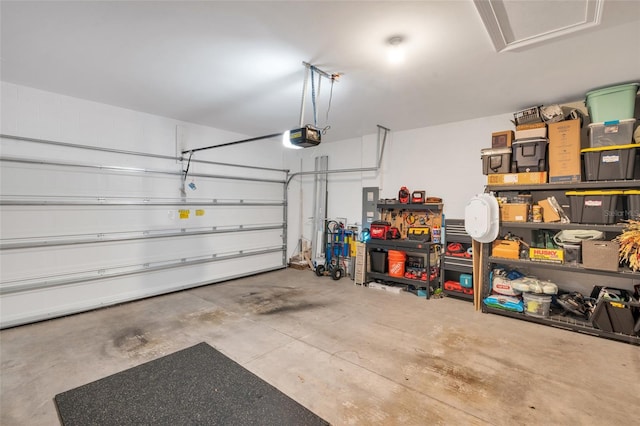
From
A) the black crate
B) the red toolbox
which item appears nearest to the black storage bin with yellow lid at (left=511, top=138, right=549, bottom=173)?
the red toolbox

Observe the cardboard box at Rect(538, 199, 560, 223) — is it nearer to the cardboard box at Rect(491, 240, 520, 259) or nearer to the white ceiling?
the cardboard box at Rect(491, 240, 520, 259)

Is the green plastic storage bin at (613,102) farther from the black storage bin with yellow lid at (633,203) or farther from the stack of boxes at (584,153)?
the black storage bin with yellow lid at (633,203)

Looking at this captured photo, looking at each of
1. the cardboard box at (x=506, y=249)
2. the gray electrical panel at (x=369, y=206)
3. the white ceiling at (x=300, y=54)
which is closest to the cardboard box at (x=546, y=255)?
the cardboard box at (x=506, y=249)

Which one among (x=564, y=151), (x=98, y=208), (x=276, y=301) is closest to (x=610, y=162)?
(x=564, y=151)

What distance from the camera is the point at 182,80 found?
11.1ft

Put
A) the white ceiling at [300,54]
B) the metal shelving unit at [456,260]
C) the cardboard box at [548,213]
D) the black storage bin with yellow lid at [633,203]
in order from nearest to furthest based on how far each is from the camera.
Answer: the white ceiling at [300,54], the black storage bin with yellow lid at [633,203], the cardboard box at [548,213], the metal shelving unit at [456,260]

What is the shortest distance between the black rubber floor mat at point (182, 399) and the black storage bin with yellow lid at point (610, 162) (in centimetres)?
400

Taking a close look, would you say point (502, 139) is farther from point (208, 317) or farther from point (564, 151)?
point (208, 317)

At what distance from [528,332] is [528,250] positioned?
3.67 ft

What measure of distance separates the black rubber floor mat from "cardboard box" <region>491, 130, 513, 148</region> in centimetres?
408

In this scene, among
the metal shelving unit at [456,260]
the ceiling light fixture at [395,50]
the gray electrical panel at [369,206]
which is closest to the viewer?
the ceiling light fixture at [395,50]

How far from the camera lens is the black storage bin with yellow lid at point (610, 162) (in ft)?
10.5

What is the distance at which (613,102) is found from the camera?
3334 mm

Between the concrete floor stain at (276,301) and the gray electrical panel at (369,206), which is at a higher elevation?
the gray electrical panel at (369,206)
